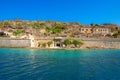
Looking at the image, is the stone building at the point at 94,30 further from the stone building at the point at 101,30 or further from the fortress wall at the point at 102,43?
the fortress wall at the point at 102,43

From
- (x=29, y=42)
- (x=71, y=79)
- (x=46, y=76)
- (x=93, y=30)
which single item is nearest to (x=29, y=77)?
(x=46, y=76)

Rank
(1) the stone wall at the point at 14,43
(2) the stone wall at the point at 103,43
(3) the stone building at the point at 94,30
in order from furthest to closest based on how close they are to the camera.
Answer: (3) the stone building at the point at 94,30 → (2) the stone wall at the point at 103,43 → (1) the stone wall at the point at 14,43

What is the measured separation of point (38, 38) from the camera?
63.4 m

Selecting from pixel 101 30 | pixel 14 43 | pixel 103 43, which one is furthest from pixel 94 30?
pixel 14 43

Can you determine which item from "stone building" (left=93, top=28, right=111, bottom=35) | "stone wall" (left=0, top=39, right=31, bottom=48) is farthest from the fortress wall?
"stone building" (left=93, top=28, right=111, bottom=35)

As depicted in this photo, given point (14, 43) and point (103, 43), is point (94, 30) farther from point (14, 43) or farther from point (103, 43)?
point (14, 43)

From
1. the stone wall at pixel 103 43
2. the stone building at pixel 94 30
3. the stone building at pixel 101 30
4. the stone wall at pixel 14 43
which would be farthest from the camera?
Answer: the stone building at pixel 94 30

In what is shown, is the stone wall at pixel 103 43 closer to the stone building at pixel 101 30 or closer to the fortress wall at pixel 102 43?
the fortress wall at pixel 102 43

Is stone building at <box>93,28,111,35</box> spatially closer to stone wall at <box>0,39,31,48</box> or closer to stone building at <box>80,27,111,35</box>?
stone building at <box>80,27,111,35</box>

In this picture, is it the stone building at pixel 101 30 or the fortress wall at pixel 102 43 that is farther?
the stone building at pixel 101 30

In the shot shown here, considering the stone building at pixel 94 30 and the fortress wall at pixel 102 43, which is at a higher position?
the stone building at pixel 94 30

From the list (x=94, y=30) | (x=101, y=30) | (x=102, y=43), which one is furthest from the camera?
(x=94, y=30)

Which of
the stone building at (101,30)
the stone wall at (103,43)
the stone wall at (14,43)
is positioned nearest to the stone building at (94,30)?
the stone building at (101,30)

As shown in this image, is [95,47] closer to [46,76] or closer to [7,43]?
[7,43]
